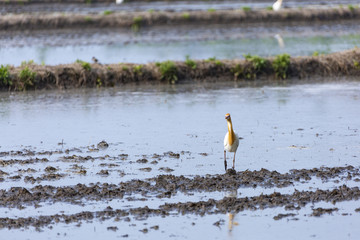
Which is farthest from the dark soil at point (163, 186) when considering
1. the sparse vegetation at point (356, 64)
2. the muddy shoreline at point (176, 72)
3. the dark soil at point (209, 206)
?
the sparse vegetation at point (356, 64)

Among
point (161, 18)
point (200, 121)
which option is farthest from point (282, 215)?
point (161, 18)

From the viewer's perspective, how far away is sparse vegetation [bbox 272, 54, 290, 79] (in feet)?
62.6

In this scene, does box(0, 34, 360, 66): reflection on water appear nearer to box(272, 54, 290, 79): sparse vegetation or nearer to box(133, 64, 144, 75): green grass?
box(133, 64, 144, 75): green grass

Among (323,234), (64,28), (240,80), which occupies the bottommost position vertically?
(323,234)

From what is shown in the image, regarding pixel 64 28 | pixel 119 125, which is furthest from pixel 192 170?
pixel 64 28

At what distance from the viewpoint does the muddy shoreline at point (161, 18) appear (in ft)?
104

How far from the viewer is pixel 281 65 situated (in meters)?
19.2

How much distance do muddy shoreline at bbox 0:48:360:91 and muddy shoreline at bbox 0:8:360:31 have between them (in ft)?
43.5

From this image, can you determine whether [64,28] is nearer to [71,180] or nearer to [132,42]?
[132,42]

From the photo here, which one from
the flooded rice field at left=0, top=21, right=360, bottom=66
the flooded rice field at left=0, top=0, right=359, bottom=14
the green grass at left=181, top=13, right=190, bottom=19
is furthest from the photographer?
the flooded rice field at left=0, top=0, right=359, bottom=14

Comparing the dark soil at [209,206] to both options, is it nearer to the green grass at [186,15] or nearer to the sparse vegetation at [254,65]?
the sparse vegetation at [254,65]

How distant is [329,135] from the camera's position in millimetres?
12758

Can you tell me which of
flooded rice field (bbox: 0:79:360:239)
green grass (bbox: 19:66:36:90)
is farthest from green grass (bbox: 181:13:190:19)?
green grass (bbox: 19:66:36:90)

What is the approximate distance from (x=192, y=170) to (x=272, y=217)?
242 cm
